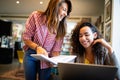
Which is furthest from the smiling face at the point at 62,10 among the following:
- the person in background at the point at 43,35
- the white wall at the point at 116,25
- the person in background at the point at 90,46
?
the white wall at the point at 116,25

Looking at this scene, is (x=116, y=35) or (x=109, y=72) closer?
(x=109, y=72)

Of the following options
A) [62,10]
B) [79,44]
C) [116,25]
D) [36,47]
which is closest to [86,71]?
[36,47]

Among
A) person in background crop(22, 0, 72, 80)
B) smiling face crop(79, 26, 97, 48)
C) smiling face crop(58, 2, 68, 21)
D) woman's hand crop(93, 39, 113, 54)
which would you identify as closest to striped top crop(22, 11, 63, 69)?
person in background crop(22, 0, 72, 80)

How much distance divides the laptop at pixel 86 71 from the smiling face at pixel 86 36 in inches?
24.8

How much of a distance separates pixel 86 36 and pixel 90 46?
0.36 ft

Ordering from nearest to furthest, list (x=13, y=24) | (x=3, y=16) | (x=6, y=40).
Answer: (x=6, y=40) → (x=3, y=16) → (x=13, y=24)

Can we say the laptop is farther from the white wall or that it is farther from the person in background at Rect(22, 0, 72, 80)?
the white wall

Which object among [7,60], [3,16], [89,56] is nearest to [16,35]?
[3,16]

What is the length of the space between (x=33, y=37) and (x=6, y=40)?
8585 mm

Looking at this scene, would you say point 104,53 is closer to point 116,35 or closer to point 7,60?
point 116,35

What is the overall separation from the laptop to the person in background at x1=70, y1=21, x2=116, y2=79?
0.57 metres

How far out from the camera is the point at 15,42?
36.9 feet

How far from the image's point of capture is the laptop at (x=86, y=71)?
39.0 inches

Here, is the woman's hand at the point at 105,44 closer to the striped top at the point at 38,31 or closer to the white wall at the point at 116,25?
the striped top at the point at 38,31
